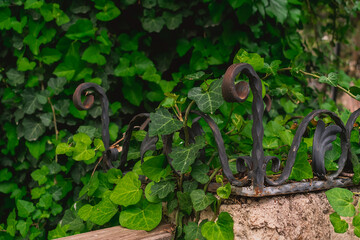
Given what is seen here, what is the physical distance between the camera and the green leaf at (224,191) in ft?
2.32

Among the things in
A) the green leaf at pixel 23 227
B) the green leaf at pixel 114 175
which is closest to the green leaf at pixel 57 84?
the green leaf at pixel 23 227

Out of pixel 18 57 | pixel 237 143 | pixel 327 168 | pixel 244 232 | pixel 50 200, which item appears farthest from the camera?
pixel 18 57

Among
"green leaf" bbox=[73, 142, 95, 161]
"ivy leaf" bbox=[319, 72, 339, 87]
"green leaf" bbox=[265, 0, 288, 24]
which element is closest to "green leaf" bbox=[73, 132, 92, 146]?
"green leaf" bbox=[73, 142, 95, 161]

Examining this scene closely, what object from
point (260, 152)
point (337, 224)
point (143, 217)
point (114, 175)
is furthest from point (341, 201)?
point (114, 175)

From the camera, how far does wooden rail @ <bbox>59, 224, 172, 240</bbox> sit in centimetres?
82

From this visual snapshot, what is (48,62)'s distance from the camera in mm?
1578

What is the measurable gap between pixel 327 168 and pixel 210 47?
101cm

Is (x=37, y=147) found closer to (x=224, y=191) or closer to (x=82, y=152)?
(x=82, y=152)

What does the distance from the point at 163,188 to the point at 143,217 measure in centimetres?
11

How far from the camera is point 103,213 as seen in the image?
3.03ft

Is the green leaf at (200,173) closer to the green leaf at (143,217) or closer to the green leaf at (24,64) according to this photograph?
the green leaf at (143,217)

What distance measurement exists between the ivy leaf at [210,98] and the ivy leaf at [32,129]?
1076 mm

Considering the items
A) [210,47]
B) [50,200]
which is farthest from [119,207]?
[210,47]

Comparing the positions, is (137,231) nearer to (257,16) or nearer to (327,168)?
(327,168)
